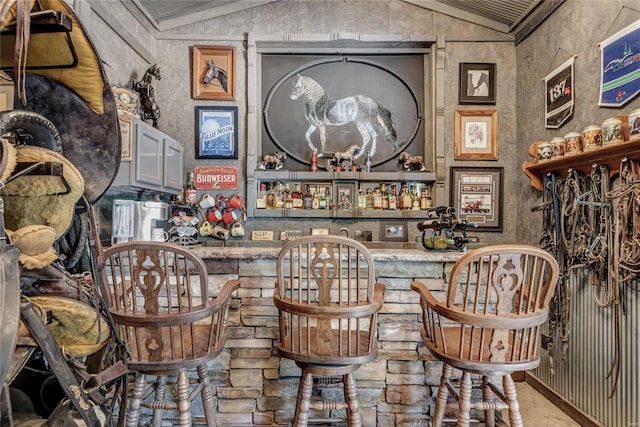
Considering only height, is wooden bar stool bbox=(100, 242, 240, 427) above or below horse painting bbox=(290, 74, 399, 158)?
below

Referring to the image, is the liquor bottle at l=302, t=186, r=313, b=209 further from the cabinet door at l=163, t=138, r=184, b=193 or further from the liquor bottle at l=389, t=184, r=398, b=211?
the cabinet door at l=163, t=138, r=184, b=193

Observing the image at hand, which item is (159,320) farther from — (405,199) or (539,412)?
(405,199)

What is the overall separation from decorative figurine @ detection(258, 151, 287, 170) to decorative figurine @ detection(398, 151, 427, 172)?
1211 mm

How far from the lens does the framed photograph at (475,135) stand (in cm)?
354

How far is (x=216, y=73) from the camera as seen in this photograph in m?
3.59

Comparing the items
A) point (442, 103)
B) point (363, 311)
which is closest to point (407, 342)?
point (363, 311)

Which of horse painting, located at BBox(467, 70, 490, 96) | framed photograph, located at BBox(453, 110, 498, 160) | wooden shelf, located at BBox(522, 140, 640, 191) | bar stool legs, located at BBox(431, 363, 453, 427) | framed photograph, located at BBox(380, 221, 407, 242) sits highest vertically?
horse painting, located at BBox(467, 70, 490, 96)

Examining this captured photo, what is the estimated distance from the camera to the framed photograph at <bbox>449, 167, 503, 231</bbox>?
3520mm

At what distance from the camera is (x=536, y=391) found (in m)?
2.73

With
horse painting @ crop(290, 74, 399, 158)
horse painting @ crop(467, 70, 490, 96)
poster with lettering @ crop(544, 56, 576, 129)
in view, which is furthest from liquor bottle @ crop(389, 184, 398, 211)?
poster with lettering @ crop(544, 56, 576, 129)

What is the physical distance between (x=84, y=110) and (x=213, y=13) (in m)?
3.23

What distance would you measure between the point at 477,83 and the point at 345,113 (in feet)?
4.33

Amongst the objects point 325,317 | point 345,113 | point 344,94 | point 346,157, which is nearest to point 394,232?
point 346,157

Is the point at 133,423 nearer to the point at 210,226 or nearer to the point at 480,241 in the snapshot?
the point at 210,226
